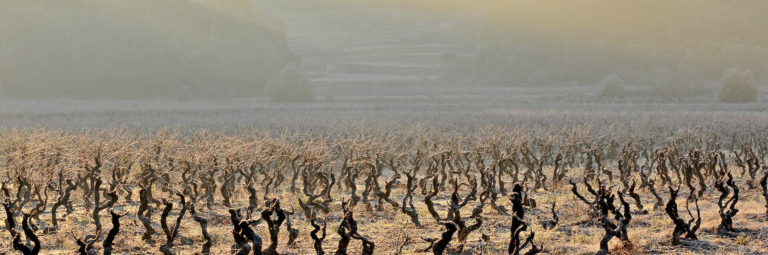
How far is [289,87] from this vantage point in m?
68.5

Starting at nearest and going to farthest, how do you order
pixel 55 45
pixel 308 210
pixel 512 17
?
pixel 308 210, pixel 55 45, pixel 512 17

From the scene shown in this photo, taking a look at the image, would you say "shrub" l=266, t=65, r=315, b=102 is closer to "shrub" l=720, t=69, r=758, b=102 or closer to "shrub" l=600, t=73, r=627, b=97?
"shrub" l=600, t=73, r=627, b=97

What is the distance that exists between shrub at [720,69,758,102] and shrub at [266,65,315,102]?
1500 inches

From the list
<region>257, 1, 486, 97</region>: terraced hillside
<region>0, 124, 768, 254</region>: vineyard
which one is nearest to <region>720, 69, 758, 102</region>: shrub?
<region>257, 1, 486, 97</region>: terraced hillside

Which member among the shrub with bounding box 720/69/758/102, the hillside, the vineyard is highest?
the hillside

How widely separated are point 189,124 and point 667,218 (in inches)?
1006

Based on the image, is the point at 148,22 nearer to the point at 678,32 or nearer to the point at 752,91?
the point at 752,91

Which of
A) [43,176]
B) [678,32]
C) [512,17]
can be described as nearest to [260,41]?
[512,17]

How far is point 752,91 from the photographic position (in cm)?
5881

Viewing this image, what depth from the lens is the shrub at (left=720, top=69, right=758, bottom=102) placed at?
57.8 metres

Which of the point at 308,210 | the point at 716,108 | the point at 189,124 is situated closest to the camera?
the point at 308,210

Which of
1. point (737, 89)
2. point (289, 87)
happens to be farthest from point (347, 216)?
point (289, 87)

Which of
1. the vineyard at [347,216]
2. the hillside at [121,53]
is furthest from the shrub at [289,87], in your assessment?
the vineyard at [347,216]

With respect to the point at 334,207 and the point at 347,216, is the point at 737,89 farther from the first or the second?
the point at 347,216
